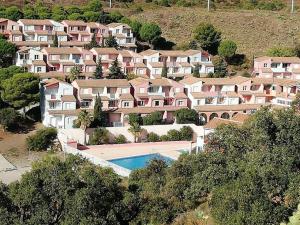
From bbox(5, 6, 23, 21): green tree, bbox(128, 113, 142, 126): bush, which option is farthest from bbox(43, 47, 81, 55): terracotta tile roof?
bbox(128, 113, 142, 126): bush

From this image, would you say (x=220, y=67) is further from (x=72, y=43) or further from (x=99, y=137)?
(x=99, y=137)

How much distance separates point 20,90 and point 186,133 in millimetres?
11798

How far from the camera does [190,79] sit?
4991 centimetres

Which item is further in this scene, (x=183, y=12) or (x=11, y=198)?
(x=183, y=12)

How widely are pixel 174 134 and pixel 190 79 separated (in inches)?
333

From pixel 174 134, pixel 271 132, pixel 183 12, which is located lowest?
pixel 174 134

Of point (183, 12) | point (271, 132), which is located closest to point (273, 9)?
point (183, 12)

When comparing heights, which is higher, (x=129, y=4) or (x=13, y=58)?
(x=129, y=4)

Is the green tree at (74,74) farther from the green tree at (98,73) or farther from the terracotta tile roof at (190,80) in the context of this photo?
the terracotta tile roof at (190,80)

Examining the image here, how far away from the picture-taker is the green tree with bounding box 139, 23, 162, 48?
6141 cm

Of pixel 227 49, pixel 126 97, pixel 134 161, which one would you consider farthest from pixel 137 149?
pixel 227 49

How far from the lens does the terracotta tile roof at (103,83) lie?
45969 millimetres

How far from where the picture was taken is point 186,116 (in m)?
45.2

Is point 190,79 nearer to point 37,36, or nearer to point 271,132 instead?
point 37,36
